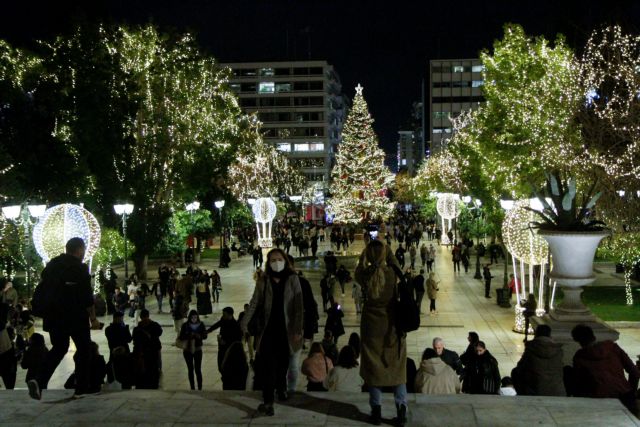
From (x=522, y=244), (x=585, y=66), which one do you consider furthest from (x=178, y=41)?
(x=522, y=244)

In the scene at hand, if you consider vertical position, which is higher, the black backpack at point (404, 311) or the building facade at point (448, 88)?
the building facade at point (448, 88)

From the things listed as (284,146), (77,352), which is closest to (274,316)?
(77,352)

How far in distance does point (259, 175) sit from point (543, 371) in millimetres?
55578

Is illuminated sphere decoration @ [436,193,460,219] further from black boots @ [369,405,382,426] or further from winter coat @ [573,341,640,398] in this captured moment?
black boots @ [369,405,382,426]

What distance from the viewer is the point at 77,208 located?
19.2m

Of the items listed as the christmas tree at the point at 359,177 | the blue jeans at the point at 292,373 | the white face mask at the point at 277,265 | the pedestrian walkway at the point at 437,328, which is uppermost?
the christmas tree at the point at 359,177

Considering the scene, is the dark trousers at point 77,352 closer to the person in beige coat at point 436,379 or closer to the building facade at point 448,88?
the person in beige coat at point 436,379

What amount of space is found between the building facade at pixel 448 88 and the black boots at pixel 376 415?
115m

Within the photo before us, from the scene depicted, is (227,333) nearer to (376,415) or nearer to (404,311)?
(376,415)

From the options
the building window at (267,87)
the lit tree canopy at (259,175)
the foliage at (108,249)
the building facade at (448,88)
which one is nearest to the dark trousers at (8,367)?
the foliage at (108,249)

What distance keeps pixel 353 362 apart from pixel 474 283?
920 inches

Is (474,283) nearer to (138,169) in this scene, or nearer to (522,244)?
(522,244)

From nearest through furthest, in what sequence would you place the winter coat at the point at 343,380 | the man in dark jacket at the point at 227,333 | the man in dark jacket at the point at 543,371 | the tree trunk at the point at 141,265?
the man in dark jacket at the point at 543,371 → the winter coat at the point at 343,380 → the man in dark jacket at the point at 227,333 → the tree trunk at the point at 141,265

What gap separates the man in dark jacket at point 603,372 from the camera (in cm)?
782
